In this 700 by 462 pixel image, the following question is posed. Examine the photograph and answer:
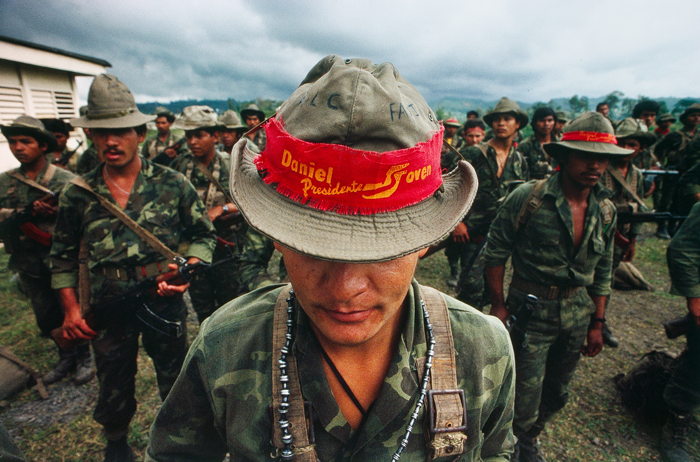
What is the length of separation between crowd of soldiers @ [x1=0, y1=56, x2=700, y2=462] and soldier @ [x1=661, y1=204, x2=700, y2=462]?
17 mm

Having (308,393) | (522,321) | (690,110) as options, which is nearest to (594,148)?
(522,321)

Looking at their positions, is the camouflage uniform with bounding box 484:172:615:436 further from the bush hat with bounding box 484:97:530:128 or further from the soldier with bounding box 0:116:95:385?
the soldier with bounding box 0:116:95:385

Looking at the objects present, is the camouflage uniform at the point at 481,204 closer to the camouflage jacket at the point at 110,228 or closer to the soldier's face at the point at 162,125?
the camouflage jacket at the point at 110,228

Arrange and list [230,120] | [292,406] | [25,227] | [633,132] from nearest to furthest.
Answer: [292,406]
[25,227]
[633,132]
[230,120]

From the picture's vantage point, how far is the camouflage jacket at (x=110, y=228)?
2789mm

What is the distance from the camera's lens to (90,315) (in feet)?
9.12

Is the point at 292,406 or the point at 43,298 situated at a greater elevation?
the point at 292,406

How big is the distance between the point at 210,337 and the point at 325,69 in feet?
3.37

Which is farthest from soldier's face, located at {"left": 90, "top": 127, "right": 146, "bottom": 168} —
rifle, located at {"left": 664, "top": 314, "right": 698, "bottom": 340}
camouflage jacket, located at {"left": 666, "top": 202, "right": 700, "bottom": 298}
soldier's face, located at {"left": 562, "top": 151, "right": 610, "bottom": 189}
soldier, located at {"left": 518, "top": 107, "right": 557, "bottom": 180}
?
soldier, located at {"left": 518, "top": 107, "right": 557, "bottom": 180}

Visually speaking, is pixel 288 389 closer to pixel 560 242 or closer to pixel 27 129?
pixel 560 242

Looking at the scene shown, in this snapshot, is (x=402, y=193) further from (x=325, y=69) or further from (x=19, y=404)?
(x=19, y=404)

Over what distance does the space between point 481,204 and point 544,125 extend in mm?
3302

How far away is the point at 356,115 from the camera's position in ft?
2.71

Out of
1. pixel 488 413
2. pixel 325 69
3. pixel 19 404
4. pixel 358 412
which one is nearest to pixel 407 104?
pixel 325 69
